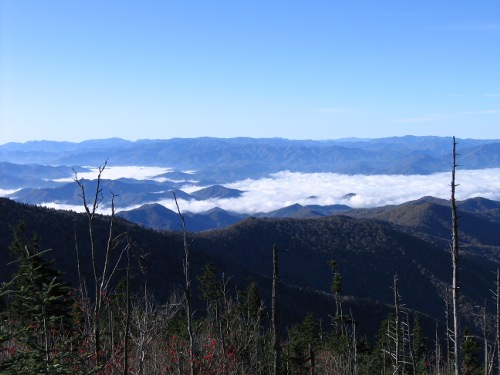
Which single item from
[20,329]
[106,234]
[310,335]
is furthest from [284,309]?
[20,329]

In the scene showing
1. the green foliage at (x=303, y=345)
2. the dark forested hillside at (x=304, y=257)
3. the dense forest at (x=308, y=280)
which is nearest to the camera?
the green foliage at (x=303, y=345)

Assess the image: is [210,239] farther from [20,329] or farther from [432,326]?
[20,329]

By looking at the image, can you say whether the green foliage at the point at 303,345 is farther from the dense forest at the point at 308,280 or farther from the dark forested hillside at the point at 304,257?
the dark forested hillside at the point at 304,257

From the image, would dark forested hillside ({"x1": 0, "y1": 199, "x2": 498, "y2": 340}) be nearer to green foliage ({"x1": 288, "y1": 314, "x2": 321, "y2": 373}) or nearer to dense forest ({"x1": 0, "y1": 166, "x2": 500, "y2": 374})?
dense forest ({"x1": 0, "y1": 166, "x2": 500, "y2": 374})

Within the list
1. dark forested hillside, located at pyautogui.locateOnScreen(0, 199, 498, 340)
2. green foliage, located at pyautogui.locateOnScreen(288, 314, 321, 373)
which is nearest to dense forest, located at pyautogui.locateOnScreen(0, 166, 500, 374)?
green foliage, located at pyautogui.locateOnScreen(288, 314, 321, 373)

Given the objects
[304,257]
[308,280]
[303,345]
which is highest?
[303,345]

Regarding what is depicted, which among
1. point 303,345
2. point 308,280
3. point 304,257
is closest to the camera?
point 303,345

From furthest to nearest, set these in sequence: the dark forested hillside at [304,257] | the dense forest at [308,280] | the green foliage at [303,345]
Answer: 1. the dark forested hillside at [304,257]
2. the dense forest at [308,280]
3. the green foliage at [303,345]

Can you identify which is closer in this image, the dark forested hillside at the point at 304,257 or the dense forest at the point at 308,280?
the dense forest at the point at 308,280

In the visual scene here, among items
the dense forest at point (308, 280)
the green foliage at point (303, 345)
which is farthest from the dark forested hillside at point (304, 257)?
the green foliage at point (303, 345)

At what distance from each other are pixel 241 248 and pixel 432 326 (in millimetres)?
63879

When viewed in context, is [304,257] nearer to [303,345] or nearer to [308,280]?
[308,280]

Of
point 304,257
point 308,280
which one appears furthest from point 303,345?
point 304,257

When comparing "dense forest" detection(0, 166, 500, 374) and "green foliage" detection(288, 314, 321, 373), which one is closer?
"green foliage" detection(288, 314, 321, 373)
